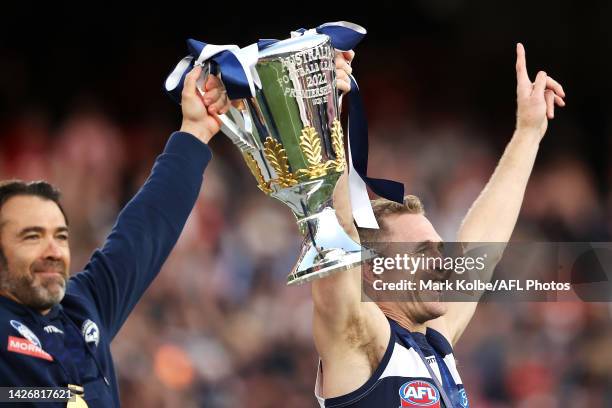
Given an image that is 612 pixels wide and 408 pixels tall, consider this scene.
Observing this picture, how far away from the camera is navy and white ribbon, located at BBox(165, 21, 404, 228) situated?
287 centimetres

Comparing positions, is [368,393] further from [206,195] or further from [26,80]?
[26,80]

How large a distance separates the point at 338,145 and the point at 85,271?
2.77 feet

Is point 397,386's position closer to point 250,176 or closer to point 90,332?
point 90,332

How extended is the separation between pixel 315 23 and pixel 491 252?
590 centimetres

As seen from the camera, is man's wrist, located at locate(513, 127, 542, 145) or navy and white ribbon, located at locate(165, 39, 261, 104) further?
man's wrist, located at locate(513, 127, 542, 145)

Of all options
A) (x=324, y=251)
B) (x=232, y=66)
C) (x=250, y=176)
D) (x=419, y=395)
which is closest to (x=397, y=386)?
(x=419, y=395)

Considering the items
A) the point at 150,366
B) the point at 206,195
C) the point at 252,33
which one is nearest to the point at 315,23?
the point at 252,33

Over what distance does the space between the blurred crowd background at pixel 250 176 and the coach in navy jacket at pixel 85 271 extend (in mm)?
3808

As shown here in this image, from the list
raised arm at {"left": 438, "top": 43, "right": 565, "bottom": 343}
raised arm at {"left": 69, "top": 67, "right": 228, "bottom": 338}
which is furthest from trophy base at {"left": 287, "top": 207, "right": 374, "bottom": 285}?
raised arm at {"left": 438, "top": 43, "right": 565, "bottom": 343}

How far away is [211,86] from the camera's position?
3.03 m

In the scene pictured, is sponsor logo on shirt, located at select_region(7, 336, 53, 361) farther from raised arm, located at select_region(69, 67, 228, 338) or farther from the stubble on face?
raised arm, located at select_region(69, 67, 228, 338)

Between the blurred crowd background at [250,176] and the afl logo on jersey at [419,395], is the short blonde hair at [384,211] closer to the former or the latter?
the afl logo on jersey at [419,395]

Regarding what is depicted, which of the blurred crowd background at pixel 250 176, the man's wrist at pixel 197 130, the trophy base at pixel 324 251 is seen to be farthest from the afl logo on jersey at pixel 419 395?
the blurred crowd background at pixel 250 176

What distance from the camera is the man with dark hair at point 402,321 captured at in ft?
10.5
